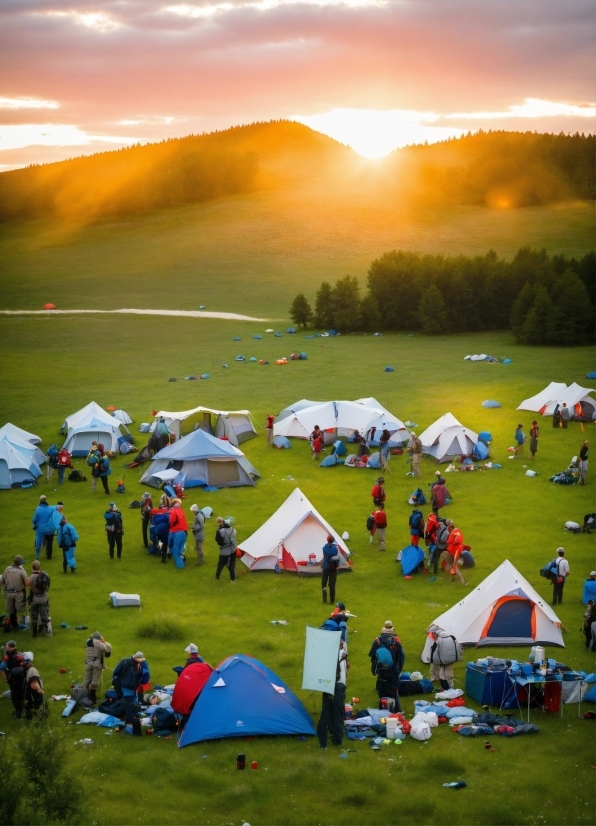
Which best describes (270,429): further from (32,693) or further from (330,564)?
(32,693)

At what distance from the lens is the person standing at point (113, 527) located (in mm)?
24922

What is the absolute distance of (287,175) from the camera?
→ 474ft

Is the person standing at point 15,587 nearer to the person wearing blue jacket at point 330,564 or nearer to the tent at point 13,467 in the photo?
the person wearing blue jacket at point 330,564

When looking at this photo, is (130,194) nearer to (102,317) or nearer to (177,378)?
(102,317)

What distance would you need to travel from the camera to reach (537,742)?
14.3 m

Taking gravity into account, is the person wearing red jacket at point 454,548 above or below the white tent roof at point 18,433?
below

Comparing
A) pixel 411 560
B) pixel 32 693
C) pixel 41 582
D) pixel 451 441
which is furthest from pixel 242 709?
pixel 451 441

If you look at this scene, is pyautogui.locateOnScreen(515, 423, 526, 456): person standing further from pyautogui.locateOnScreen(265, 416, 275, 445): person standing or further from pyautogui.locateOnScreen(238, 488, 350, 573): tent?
pyautogui.locateOnScreen(238, 488, 350, 573): tent

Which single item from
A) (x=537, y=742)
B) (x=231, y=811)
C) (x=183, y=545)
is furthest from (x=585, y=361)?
(x=231, y=811)

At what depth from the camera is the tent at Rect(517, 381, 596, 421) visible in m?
40.4

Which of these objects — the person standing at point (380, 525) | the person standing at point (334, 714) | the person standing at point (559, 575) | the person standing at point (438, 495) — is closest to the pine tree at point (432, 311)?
the person standing at point (438, 495)

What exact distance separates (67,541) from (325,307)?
171 feet

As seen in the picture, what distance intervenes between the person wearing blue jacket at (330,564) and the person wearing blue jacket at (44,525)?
7.75 m

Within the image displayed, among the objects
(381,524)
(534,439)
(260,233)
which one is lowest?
(381,524)
